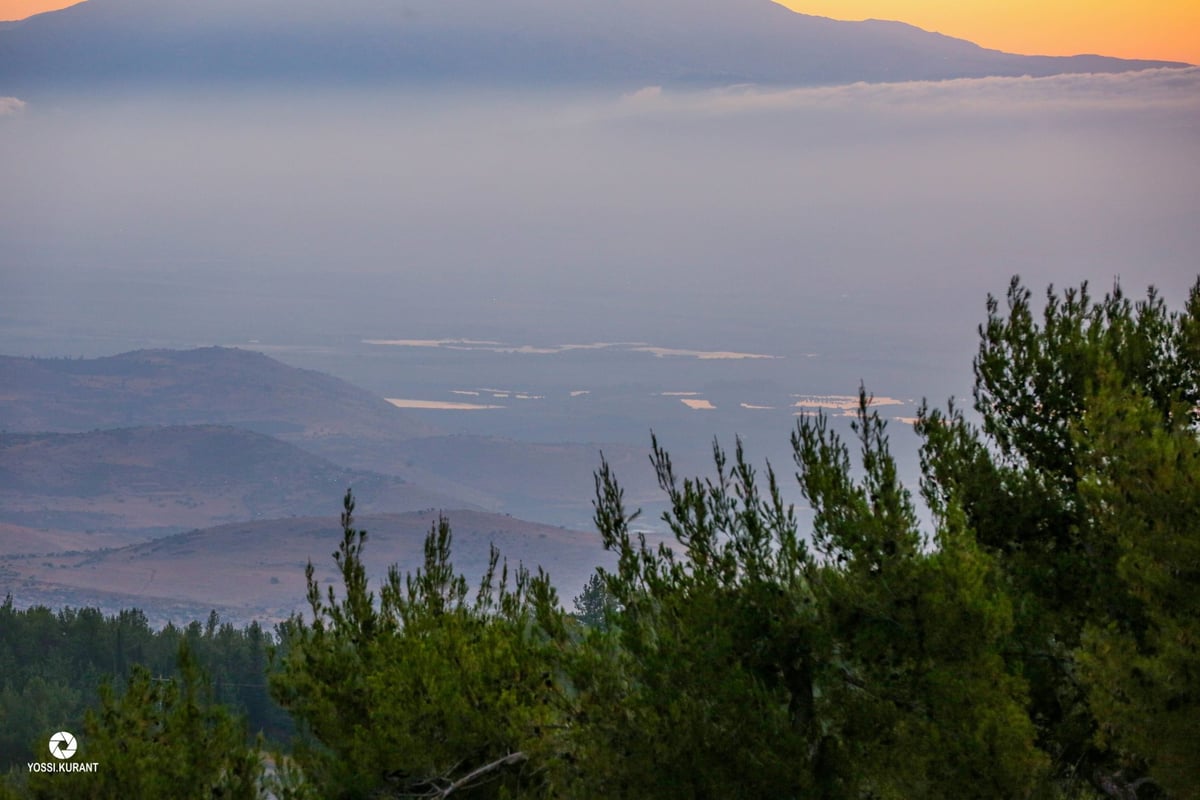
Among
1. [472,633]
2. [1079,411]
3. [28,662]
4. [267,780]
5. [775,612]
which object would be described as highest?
[1079,411]

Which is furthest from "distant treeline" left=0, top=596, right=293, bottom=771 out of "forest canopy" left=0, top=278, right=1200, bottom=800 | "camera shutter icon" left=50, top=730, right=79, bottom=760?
"forest canopy" left=0, top=278, right=1200, bottom=800

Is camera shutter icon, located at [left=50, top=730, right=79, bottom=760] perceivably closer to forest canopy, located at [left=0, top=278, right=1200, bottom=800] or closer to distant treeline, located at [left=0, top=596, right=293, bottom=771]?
forest canopy, located at [left=0, top=278, right=1200, bottom=800]

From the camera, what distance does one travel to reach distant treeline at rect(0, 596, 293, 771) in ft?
252

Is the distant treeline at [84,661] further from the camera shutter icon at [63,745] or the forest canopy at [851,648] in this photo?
the forest canopy at [851,648]

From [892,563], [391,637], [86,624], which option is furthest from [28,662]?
[892,563]

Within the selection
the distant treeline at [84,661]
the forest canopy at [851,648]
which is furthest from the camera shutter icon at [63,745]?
the distant treeline at [84,661]

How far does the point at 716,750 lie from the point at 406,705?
3.67 m

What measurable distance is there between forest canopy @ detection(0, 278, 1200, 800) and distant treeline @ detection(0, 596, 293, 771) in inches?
2568

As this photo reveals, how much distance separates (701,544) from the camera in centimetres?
1168

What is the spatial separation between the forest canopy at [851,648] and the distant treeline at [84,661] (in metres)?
65.2

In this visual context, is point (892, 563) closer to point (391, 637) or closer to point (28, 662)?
point (391, 637)

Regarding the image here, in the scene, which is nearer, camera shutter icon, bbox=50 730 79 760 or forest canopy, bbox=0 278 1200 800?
forest canopy, bbox=0 278 1200 800

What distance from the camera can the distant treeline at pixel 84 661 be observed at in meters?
76.9

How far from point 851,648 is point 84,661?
94.2 metres
